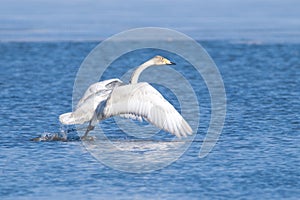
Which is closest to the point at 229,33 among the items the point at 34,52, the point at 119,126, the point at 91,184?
the point at 34,52

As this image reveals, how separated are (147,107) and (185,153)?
0.78 meters

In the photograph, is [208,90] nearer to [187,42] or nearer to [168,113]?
[168,113]

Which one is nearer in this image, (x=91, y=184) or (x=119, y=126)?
(x=91, y=184)

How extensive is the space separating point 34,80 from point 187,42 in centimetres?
823

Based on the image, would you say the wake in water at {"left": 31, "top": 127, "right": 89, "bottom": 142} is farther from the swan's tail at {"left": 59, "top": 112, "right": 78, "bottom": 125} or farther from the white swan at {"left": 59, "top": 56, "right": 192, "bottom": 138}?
the swan's tail at {"left": 59, "top": 112, "right": 78, "bottom": 125}

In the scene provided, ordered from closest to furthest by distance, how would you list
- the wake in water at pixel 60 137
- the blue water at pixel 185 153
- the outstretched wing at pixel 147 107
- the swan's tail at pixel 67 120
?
1. the blue water at pixel 185 153
2. the outstretched wing at pixel 147 107
3. the swan's tail at pixel 67 120
4. the wake in water at pixel 60 137

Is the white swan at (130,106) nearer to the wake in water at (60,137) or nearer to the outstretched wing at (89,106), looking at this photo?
the outstretched wing at (89,106)

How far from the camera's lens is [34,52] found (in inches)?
893

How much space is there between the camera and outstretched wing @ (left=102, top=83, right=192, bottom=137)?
10289mm

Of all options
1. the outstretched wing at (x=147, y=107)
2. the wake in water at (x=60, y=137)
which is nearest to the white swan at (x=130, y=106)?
the outstretched wing at (x=147, y=107)

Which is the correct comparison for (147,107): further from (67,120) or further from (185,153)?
(67,120)

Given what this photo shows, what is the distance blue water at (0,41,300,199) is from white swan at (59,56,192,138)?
1.42ft

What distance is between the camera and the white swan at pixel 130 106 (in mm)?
10336

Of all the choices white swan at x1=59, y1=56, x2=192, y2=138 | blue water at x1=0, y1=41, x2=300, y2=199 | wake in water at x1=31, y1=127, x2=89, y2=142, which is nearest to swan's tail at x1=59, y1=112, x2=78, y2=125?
white swan at x1=59, y1=56, x2=192, y2=138
